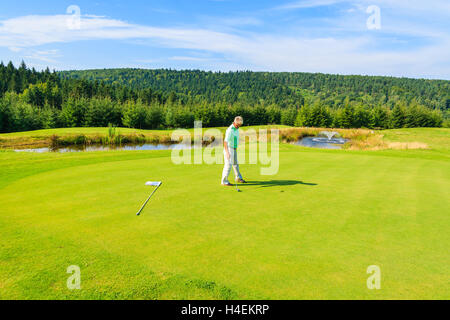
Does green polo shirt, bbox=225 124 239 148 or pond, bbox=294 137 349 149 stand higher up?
green polo shirt, bbox=225 124 239 148

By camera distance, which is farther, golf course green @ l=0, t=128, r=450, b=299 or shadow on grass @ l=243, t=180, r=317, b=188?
shadow on grass @ l=243, t=180, r=317, b=188

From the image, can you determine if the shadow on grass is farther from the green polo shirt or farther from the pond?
the pond

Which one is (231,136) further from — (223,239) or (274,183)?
(223,239)

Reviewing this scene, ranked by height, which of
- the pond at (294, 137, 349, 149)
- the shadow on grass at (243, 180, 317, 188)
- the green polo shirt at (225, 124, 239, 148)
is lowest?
the pond at (294, 137, 349, 149)

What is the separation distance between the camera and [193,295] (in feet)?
13.3

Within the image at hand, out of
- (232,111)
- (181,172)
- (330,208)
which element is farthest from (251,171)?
(232,111)

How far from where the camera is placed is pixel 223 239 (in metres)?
5.77

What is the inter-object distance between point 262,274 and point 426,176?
39.6 ft

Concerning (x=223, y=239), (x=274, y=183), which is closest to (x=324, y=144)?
(x=274, y=183)

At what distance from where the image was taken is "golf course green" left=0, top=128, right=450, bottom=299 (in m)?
4.23

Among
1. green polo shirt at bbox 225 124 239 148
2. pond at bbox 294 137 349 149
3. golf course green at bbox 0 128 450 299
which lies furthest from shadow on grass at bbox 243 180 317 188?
pond at bbox 294 137 349 149

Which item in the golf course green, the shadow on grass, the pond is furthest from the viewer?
the pond

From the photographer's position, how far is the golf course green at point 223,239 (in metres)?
4.23
